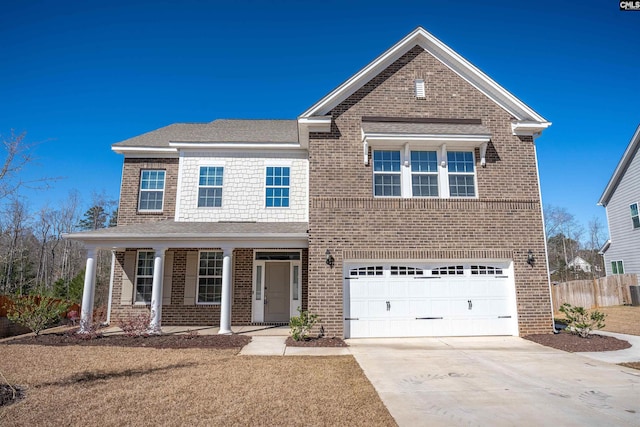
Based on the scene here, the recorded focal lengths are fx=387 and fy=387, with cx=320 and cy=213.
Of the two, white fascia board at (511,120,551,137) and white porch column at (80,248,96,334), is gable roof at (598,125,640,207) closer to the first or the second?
white fascia board at (511,120,551,137)

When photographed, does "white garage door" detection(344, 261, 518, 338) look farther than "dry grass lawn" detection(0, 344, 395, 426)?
Yes

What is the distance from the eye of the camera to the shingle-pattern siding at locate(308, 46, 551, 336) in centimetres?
1191

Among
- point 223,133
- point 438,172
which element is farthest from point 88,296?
point 438,172

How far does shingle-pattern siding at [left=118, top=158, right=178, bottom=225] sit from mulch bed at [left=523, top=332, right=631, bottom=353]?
13.4m

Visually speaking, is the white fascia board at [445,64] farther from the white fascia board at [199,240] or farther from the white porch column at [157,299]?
the white porch column at [157,299]

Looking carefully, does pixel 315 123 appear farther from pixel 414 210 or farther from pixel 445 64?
pixel 445 64

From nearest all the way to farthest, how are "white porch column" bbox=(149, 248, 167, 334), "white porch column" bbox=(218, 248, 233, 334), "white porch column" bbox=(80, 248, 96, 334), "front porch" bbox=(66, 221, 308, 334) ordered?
1. "white porch column" bbox=(80, 248, 96, 334)
2. "white porch column" bbox=(149, 248, 167, 334)
3. "white porch column" bbox=(218, 248, 233, 334)
4. "front porch" bbox=(66, 221, 308, 334)

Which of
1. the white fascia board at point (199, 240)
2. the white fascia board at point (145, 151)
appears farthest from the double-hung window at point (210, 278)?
the white fascia board at point (145, 151)

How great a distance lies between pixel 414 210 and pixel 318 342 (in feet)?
16.3

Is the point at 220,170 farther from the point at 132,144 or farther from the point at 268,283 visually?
the point at 268,283

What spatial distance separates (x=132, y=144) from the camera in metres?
15.3

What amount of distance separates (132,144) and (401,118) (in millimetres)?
10417

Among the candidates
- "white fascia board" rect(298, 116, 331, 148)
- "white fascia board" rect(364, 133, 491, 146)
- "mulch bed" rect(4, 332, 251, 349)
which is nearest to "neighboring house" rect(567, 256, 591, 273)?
"white fascia board" rect(364, 133, 491, 146)

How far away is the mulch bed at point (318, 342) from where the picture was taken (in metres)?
10.6
